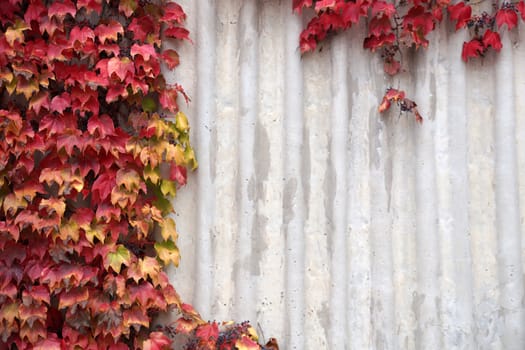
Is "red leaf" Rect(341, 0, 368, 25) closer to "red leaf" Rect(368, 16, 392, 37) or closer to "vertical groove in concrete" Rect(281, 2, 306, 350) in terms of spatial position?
"red leaf" Rect(368, 16, 392, 37)

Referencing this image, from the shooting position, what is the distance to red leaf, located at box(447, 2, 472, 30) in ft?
10.1

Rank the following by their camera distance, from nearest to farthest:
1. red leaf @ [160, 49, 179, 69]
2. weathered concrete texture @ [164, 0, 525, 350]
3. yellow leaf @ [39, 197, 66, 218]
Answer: yellow leaf @ [39, 197, 66, 218] → weathered concrete texture @ [164, 0, 525, 350] → red leaf @ [160, 49, 179, 69]

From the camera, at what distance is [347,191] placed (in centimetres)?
314

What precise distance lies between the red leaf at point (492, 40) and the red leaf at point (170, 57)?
146 cm

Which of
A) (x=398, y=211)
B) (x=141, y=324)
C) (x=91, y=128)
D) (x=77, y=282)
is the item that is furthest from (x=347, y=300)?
(x=91, y=128)

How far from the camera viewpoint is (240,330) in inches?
120

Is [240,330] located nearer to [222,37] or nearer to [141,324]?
[141,324]

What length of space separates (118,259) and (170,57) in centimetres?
99

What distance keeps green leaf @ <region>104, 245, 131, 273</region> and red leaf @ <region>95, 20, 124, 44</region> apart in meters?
0.96

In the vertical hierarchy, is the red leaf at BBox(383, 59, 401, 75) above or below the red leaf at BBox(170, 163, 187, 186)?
above

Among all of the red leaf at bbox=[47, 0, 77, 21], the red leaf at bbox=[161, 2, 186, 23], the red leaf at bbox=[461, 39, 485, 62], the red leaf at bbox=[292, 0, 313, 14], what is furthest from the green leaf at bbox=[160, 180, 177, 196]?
the red leaf at bbox=[461, 39, 485, 62]

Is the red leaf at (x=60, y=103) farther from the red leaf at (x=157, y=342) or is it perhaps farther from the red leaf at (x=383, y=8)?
the red leaf at (x=383, y=8)

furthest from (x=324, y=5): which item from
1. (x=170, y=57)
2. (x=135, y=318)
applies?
(x=135, y=318)

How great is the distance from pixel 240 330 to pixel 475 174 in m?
1.32
